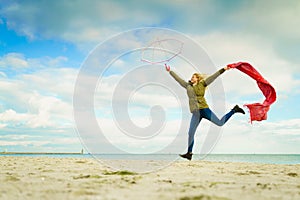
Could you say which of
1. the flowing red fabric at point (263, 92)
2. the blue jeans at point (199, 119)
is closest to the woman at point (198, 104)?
the blue jeans at point (199, 119)

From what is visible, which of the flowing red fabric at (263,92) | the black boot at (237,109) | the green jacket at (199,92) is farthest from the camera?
the flowing red fabric at (263,92)

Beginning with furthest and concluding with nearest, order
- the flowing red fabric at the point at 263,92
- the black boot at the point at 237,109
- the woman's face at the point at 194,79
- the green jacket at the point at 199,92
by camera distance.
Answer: the flowing red fabric at the point at 263,92
the black boot at the point at 237,109
the woman's face at the point at 194,79
the green jacket at the point at 199,92

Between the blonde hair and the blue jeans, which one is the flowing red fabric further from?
the blue jeans

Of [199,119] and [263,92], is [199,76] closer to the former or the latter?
[199,119]

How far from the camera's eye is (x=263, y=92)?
1139cm

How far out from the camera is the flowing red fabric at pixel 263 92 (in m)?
11.0

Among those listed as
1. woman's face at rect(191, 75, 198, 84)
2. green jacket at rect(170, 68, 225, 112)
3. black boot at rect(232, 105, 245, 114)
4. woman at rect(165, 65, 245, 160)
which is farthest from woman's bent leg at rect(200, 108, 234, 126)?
woman's face at rect(191, 75, 198, 84)

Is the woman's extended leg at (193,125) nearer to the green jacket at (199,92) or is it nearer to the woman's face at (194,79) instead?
the green jacket at (199,92)

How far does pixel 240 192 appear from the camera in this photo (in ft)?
19.2

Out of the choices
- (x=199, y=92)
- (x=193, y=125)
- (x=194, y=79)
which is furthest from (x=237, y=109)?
(x=194, y=79)

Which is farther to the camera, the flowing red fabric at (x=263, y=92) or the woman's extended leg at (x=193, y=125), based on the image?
the flowing red fabric at (x=263, y=92)

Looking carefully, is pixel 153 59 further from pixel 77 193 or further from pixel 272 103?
pixel 77 193

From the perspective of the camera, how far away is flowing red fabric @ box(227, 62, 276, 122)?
10961mm

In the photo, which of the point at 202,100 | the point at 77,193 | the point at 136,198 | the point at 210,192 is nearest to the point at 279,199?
the point at 210,192
